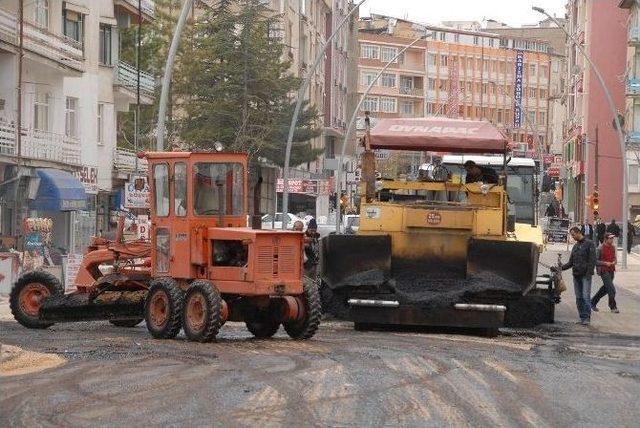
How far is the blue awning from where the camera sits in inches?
1544

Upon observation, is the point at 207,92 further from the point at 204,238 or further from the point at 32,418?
the point at 32,418

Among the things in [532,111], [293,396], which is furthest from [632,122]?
[532,111]

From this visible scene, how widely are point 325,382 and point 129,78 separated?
36.7 metres

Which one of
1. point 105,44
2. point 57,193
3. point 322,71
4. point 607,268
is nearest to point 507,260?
point 607,268

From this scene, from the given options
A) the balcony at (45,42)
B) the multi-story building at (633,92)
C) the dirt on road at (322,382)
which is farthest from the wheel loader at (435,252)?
the multi-story building at (633,92)

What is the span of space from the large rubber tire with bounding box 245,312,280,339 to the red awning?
4896 millimetres

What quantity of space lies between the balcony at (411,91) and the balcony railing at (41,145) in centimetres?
10976

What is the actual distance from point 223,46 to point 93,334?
1242 inches

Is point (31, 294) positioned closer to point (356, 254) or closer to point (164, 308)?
point (164, 308)

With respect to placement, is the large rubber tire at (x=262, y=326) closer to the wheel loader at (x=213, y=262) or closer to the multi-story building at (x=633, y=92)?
the wheel loader at (x=213, y=262)

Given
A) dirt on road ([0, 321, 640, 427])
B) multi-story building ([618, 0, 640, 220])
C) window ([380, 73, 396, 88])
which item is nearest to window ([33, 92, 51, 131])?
dirt on road ([0, 321, 640, 427])

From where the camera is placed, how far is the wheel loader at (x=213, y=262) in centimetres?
1875

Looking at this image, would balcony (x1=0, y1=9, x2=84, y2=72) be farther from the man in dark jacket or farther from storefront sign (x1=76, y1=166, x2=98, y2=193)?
the man in dark jacket

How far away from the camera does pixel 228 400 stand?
12.6 meters
